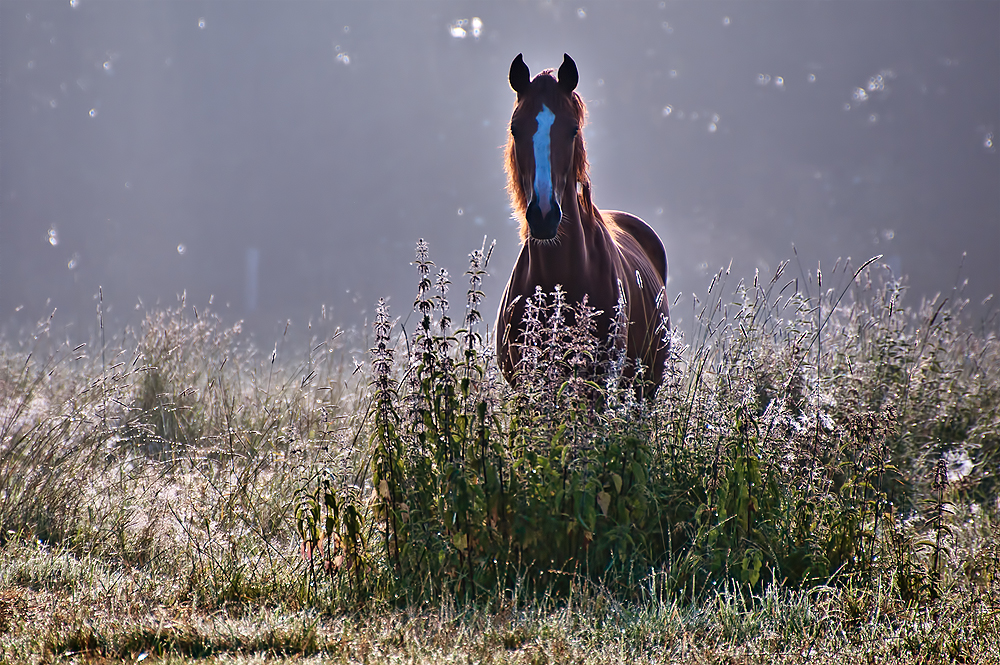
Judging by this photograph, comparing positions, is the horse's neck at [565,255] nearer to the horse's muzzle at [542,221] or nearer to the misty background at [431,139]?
the horse's muzzle at [542,221]

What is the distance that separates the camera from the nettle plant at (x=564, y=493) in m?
2.59

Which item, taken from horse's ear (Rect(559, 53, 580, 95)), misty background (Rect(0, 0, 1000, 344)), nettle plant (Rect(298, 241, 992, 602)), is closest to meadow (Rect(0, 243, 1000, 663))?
nettle plant (Rect(298, 241, 992, 602))

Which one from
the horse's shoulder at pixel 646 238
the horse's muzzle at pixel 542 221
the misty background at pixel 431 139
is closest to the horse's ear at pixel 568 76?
the horse's muzzle at pixel 542 221

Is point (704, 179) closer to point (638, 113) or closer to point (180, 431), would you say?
point (638, 113)

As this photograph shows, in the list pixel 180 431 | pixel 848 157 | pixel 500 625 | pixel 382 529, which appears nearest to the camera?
pixel 500 625

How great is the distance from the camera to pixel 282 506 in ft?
10.7

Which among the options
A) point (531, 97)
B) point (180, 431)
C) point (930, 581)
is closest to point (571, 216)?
point (531, 97)

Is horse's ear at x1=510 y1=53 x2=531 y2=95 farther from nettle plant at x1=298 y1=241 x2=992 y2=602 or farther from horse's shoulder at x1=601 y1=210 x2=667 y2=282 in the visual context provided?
horse's shoulder at x1=601 y1=210 x2=667 y2=282

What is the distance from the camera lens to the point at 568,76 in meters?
3.59

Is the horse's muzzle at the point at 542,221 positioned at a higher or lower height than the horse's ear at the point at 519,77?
lower

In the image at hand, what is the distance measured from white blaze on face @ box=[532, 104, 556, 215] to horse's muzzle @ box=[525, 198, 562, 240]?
2cm

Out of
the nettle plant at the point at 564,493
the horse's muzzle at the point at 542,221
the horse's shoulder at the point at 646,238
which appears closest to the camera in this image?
the nettle plant at the point at 564,493

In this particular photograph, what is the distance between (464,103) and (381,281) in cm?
1575

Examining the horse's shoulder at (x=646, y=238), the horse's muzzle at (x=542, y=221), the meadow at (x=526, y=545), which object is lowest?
the meadow at (x=526, y=545)
